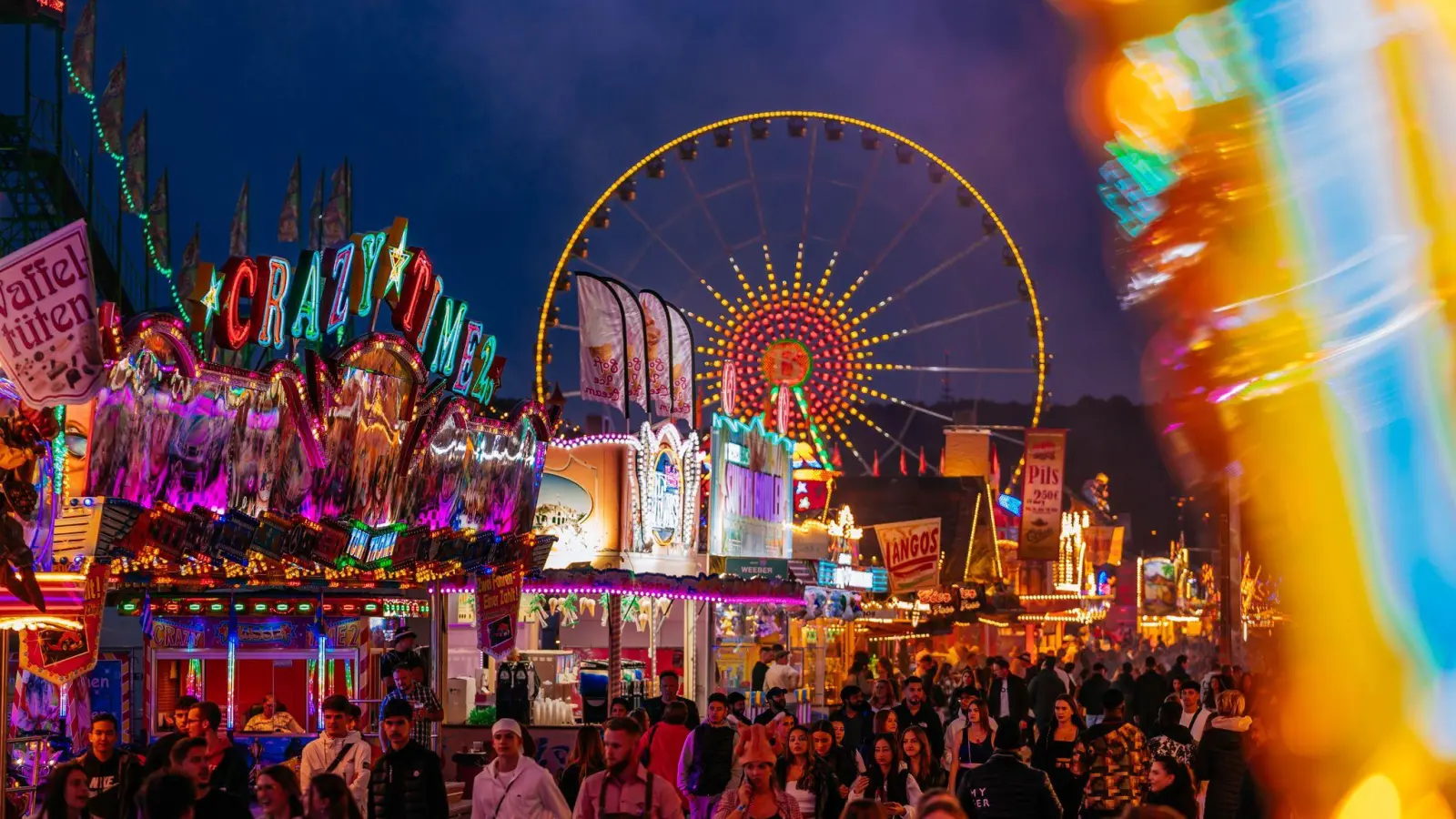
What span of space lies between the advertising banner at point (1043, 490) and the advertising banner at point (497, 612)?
991 inches

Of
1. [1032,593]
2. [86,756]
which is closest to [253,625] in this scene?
[86,756]

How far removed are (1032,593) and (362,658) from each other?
53625 millimetres

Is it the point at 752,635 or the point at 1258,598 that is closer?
the point at 752,635

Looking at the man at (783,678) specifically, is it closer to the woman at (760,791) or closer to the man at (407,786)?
the man at (407,786)

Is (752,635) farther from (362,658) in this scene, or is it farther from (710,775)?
(710,775)

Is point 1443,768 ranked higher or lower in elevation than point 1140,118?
lower

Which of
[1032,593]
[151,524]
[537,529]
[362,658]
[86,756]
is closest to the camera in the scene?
[86,756]

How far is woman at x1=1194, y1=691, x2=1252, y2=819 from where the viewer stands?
38.7 feet

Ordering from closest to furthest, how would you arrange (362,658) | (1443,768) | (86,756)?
(1443,768) → (86,756) → (362,658)

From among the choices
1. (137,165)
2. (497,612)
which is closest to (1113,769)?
(497,612)

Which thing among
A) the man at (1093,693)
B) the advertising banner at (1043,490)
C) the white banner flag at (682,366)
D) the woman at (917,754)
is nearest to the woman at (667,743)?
the woman at (917,754)

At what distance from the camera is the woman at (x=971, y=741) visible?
1304 cm

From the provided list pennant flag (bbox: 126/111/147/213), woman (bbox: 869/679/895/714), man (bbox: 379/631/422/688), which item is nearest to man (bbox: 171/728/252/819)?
woman (bbox: 869/679/895/714)

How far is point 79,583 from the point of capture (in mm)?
14648
